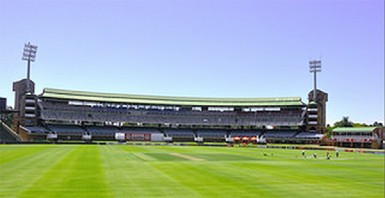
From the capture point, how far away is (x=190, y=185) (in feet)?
80.4

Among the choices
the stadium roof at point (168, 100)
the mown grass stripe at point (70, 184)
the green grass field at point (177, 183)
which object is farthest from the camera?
the stadium roof at point (168, 100)

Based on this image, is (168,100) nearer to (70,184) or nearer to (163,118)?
(163,118)

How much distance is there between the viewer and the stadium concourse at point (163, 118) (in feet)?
350

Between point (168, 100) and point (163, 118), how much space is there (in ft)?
26.9

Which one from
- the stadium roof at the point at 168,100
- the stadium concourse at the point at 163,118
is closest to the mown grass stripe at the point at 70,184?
the stadium concourse at the point at 163,118

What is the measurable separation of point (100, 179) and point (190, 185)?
20.2 feet

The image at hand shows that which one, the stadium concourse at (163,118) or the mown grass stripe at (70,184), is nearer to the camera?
the mown grass stripe at (70,184)

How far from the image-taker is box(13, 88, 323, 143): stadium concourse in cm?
10669

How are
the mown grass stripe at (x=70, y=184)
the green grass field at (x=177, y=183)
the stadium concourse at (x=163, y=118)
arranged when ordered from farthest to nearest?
the stadium concourse at (x=163, y=118) → the green grass field at (x=177, y=183) → the mown grass stripe at (x=70, y=184)

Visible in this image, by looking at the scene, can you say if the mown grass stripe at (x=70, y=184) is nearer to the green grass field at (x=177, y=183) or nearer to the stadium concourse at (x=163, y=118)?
the green grass field at (x=177, y=183)

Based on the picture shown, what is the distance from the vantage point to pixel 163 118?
391 ft

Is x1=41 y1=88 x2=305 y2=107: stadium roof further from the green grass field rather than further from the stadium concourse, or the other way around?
the green grass field

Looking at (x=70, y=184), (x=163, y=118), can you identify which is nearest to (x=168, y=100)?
(x=163, y=118)

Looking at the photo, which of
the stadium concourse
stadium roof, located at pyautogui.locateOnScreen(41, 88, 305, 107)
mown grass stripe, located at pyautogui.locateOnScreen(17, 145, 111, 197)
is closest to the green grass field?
mown grass stripe, located at pyautogui.locateOnScreen(17, 145, 111, 197)
